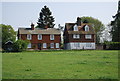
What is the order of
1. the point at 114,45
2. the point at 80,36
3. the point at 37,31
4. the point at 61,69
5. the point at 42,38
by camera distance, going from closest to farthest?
the point at 61,69
the point at 114,45
the point at 42,38
the point at 37,31
the point at 80,36

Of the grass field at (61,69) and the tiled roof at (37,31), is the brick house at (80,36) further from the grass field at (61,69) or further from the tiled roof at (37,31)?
the grass field at (61,69)

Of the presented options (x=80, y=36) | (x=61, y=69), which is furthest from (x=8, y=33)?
(x=61, y=69)

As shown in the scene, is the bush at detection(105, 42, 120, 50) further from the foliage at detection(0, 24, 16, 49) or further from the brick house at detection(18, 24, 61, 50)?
the foliage at detection(0, 24, 16, 49)

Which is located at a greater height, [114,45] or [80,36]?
[80,36]

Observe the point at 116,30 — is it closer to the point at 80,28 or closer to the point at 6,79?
the point at 80,28

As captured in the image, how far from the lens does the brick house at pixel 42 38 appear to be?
76.4m

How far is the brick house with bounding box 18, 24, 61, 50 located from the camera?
76.4 m

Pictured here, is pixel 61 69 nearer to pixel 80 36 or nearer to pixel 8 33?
pixel 80 36

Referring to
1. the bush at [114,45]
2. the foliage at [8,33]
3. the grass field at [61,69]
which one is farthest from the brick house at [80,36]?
the grass field at [61,69]

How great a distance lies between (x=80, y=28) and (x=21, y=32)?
1731 centimetres

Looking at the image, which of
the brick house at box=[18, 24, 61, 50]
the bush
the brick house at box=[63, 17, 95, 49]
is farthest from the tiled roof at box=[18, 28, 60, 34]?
the bush

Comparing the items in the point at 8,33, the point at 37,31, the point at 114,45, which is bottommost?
the point at 114,45

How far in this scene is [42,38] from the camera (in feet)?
253

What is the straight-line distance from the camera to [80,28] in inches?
3093
